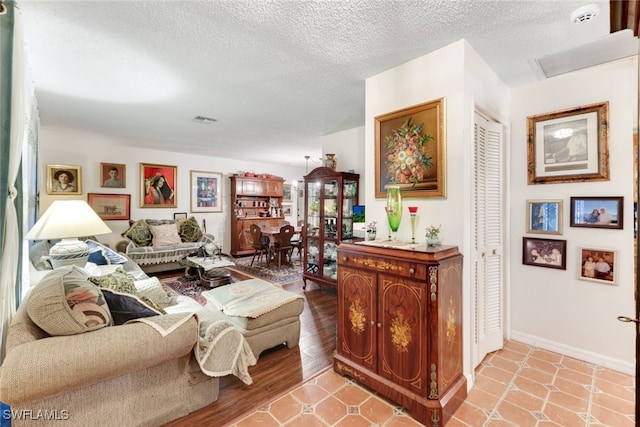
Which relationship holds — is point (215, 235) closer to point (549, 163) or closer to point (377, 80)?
point (377, 80)

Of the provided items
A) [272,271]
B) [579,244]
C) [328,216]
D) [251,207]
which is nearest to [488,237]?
[579,244]

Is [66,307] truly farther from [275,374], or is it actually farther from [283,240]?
[283,240]

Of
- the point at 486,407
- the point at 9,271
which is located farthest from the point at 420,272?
the point at 9,271

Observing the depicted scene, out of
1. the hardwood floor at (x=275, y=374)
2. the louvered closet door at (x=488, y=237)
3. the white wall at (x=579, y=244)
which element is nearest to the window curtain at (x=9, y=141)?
the hardwood floor at (x=275, y=374)

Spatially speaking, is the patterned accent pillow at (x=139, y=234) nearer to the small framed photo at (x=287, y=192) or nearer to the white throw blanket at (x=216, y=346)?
the small framed photo at (x=287, y=192)

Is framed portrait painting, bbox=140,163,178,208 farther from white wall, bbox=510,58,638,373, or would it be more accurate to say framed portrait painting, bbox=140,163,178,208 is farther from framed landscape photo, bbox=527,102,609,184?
framed landscape photo, bbox=527,102,609,184

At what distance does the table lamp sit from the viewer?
7.48ft

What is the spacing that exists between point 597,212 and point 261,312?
3.00m

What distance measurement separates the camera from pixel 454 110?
2.02 m

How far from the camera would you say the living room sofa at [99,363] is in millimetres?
1252

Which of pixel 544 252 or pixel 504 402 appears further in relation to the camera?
pixel 544 252

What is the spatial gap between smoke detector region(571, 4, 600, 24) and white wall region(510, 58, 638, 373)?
2.91 ft

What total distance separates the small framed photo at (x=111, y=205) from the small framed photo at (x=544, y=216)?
6.74 metres

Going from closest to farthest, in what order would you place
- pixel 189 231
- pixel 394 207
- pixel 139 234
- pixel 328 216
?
pixel 394 207 < pixel 328 216 < pixel 139 234 < pixel 189 231
